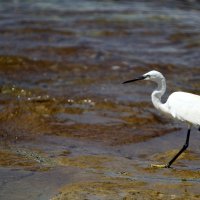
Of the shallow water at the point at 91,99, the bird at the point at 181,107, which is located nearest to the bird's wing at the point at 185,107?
the bird at the point at 181,107

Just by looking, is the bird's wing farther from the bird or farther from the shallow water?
the shallow water

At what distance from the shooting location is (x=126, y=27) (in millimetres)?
16438

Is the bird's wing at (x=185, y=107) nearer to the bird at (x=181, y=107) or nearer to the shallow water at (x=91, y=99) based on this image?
the bird at (x=181, y=107)

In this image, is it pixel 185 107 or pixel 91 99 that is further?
pixel 91 99

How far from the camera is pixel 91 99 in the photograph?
1016 centimetres

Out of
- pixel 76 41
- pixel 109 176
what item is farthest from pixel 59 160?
pixel 76 41

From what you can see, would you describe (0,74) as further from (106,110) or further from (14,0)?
(14,0)

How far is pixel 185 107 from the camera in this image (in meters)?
6.91

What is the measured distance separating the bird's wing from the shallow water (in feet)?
1.90

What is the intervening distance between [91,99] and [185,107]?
3.43 meters

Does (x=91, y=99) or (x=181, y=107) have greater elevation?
(x=181, y=107)

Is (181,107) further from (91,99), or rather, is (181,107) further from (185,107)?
(91,99)

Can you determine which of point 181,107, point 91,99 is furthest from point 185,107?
point 91,99

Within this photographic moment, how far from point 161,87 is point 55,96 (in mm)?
3234
